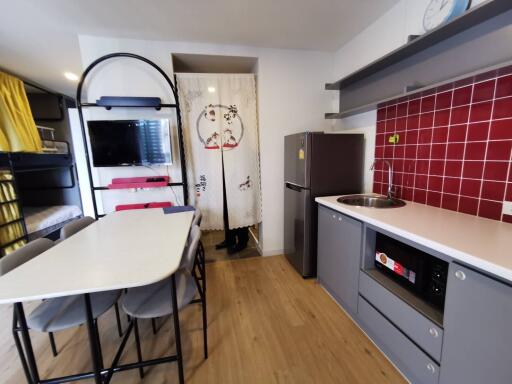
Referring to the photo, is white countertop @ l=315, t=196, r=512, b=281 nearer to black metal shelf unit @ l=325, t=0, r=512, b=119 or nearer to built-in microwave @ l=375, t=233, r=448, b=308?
built-in microwave @ l=375, t=233, r=448, b=308

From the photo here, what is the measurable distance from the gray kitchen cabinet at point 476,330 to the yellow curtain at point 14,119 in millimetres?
4540

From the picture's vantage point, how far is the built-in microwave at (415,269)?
4.00 feet

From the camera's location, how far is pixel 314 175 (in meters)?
2.22

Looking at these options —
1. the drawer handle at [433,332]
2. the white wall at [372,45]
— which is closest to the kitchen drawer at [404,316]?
the drawer handle at [433,332]

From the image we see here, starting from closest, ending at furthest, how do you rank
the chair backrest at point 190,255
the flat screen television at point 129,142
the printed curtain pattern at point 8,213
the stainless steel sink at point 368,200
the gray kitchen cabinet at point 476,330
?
the gray kitchen cabinet at point 476,330
the chair backrest at point 190,255
the stainless steel sink at point 368,200
the flat screen television at point 129,142
the printed curtain pattern at point 8,213

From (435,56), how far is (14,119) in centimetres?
473

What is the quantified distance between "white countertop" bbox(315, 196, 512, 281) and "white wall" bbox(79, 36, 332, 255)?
1.30 meters

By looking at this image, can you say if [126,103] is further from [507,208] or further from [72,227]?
[507,208]

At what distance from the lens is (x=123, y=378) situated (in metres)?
1.41

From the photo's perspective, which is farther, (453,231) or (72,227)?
(72,227)

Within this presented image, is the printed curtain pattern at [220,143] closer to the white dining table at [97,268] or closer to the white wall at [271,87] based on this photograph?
the white wall at [271,87]

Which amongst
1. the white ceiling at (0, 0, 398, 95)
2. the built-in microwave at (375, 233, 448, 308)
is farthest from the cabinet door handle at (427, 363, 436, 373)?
the white ceiling at (0, 0, 398, 95)

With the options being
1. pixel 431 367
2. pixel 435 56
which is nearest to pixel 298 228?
pixel 431 367

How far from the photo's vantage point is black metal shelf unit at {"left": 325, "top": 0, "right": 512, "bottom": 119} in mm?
1227
